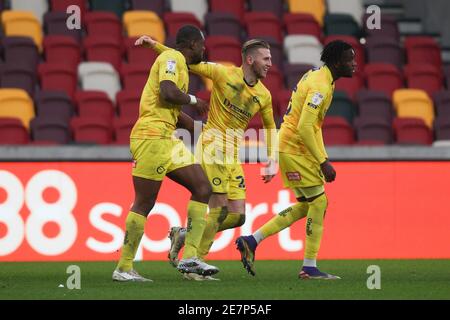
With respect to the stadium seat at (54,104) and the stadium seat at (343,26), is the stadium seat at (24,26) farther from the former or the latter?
the stadium seat at (343,26)

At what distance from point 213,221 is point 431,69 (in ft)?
26.3

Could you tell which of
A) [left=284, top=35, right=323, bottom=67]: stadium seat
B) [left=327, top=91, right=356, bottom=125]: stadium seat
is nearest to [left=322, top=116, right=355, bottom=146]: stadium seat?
[left=327, top=91, right=356, bottom=125]: stadium seat

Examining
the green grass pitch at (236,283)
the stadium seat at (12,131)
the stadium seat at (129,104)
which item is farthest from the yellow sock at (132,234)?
the stadium seat at (129,104)

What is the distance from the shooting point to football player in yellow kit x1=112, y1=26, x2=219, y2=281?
30.7 feet

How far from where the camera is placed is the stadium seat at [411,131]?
15727 mm

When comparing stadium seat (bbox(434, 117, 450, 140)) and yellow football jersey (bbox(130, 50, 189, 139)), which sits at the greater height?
stadium seat (bbox(434, 117, 450, 140))

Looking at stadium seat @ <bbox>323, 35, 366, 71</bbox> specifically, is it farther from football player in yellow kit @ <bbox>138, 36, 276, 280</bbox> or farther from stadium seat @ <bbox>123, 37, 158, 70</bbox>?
football player in yellow kit @ <bbox>138, 36, 276, 280</bbox>

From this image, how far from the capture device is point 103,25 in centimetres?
1738

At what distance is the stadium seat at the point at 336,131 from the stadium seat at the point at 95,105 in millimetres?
2810

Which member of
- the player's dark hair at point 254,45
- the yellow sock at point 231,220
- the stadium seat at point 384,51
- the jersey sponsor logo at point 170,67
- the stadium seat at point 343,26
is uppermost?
the stadium seat at point 343,26

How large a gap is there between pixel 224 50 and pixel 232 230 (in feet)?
13.8

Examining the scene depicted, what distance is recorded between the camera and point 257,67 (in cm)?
1014

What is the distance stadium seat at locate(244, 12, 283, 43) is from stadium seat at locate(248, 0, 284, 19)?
0.63 meters
